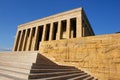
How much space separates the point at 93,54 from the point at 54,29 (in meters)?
15.4

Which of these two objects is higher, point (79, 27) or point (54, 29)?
point (54, 29)

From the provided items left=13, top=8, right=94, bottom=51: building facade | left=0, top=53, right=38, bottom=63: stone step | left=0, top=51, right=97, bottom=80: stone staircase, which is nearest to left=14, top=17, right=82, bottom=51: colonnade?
left=13, top=8, right=94, bottom=51: building facade

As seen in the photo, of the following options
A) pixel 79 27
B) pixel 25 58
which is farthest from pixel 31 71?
pixel 79 27

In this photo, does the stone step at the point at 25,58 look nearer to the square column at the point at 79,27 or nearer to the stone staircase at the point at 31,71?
the stone staircase at the point at 31,71

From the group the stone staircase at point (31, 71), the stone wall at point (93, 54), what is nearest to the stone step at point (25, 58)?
the stone staircase at point (31, 71)

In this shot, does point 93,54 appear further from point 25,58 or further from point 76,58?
point 25,58

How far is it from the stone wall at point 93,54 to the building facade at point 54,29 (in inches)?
330

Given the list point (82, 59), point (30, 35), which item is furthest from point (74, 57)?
point (30, 35)

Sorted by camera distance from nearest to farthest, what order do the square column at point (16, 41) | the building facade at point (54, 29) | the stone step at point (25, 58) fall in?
the stone step at point (25, 58)
the building facade at point (54, 29)
the square column at point (16, 41)

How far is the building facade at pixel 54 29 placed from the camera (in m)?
19.7

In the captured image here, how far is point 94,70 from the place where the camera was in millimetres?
8719

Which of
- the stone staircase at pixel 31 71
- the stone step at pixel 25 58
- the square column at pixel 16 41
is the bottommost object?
the stone staircase at pixel 31 71

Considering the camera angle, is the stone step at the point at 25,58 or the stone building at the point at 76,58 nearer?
the stone building at the point at 76,58

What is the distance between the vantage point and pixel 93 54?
29.6 ft
